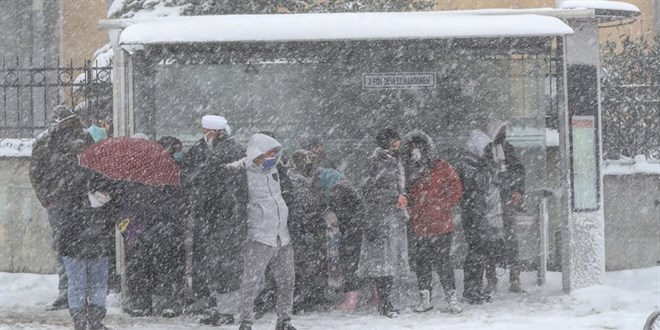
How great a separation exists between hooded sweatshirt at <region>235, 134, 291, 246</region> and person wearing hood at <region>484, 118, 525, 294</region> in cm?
322

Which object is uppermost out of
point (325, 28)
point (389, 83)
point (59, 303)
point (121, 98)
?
point (325, 28)

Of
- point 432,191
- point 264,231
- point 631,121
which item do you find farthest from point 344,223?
point 631,121

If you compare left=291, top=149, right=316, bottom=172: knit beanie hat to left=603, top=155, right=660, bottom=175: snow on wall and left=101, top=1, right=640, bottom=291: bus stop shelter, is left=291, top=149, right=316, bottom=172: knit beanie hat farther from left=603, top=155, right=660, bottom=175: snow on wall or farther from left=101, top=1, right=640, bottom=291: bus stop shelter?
left=603, top=155, right=660, bottom=175: snow on wall

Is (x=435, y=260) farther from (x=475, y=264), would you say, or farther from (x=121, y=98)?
(x=121, y=98)

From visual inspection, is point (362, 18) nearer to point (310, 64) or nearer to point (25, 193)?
point (310, 64)

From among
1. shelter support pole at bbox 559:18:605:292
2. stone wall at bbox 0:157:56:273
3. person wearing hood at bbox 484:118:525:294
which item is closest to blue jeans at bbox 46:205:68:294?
stone wall at bbox 0:157:56:273

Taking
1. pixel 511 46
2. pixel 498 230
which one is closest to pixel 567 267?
pixel 498 230

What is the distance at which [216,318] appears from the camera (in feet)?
37.7

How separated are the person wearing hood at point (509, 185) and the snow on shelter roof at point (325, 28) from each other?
4.63ft

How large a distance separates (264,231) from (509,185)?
3.65 m

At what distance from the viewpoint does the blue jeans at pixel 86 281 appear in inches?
409

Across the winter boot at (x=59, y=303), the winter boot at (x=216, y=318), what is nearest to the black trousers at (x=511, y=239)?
the winter boot at (x=216, y=318)

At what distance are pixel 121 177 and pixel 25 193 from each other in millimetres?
4243

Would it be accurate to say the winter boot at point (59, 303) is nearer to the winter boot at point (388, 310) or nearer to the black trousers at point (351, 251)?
the black trousers at point (351, 251)
